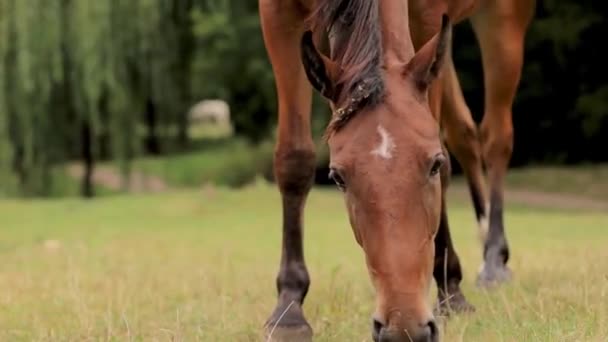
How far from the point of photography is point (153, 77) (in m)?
17.0

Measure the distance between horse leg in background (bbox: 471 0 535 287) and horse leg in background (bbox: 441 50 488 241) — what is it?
0.49ft

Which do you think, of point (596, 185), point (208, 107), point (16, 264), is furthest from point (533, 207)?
point (208, 107)

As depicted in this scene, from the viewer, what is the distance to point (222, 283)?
6109 mm

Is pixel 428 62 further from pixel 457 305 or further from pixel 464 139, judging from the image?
pixel 464 139

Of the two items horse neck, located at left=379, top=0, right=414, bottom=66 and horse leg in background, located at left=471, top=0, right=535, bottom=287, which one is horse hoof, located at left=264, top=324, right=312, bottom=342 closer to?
horse neck, located at left=379, top=0, right=414, bottom=66

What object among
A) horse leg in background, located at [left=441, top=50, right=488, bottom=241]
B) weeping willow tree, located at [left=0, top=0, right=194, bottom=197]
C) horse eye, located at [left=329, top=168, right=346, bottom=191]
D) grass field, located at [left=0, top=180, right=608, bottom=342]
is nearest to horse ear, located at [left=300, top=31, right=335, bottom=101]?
horse eye, located at [left=329, top=168, right=346, bottom=191]

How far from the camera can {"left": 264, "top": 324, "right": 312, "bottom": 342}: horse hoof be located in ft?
12.9

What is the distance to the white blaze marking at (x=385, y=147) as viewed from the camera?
2956 mm

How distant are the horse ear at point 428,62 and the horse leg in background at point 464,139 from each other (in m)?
3.32

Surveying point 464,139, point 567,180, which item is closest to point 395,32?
point 464,139

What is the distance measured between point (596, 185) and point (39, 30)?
12309mm

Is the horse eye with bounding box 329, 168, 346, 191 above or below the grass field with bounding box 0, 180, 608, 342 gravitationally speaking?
above

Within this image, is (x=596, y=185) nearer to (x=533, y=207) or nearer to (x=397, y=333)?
(x=533, y=207)

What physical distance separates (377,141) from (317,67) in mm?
377
